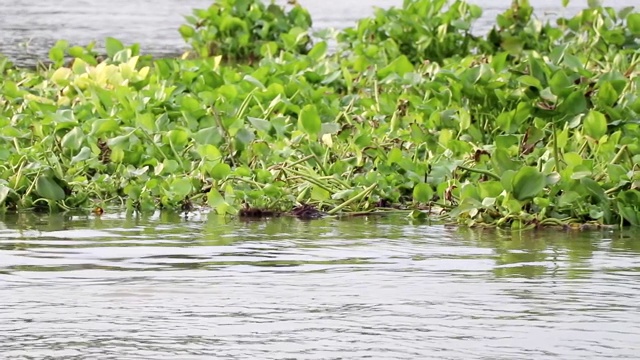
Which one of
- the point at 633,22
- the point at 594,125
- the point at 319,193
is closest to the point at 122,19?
the point at 633,22

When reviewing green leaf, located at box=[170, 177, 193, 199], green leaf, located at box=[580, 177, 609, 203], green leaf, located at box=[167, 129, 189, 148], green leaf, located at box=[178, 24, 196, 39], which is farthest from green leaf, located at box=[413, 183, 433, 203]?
green leaf, located at box=[178, 24, 196, 39]

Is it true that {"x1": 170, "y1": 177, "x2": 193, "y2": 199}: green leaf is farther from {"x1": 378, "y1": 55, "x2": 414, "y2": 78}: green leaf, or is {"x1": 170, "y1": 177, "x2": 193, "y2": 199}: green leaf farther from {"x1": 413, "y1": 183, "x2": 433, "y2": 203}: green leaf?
{"x1": 378, "y1": 55, "x2": 414, "y2": 78}: green leaf

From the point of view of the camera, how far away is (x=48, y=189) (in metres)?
5.71

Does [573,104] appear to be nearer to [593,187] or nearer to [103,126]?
[593,187]

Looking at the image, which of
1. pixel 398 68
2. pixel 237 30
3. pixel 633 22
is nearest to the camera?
pixel 398 68

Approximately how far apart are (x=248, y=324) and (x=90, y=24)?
38.9 ft

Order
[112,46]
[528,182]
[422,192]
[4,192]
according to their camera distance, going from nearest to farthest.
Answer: [528,182]
[422,192]
[4,192]
[112,46]

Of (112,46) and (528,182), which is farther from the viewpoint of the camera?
(112,46)

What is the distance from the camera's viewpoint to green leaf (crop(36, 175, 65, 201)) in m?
5.70

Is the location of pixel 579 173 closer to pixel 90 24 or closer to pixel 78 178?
pixel 78 178

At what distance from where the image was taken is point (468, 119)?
6.19 m

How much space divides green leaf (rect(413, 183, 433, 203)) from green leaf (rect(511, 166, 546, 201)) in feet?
1.45

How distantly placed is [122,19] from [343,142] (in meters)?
9.71

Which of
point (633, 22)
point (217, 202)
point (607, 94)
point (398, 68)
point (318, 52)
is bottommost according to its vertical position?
point (217, 202)
